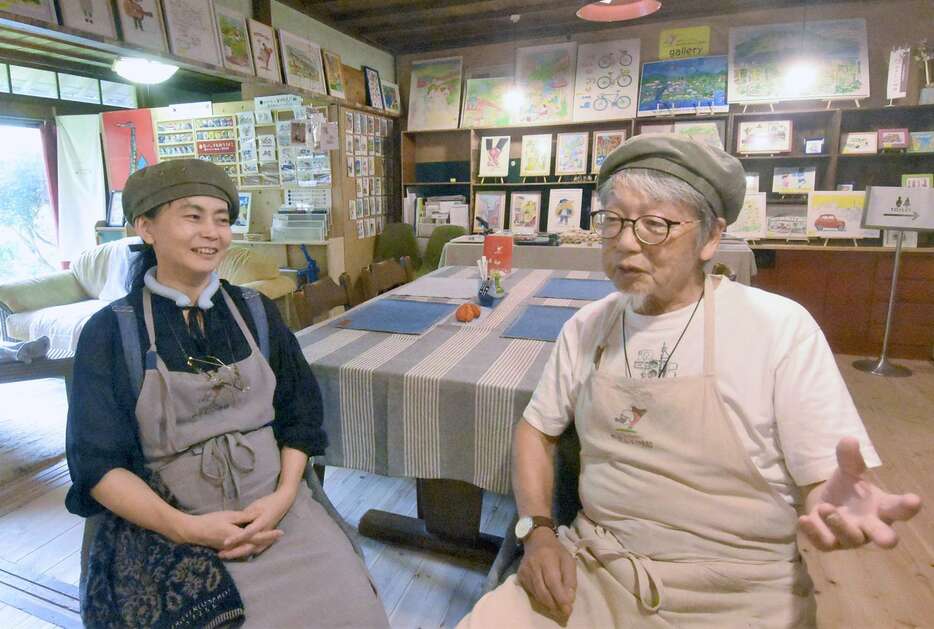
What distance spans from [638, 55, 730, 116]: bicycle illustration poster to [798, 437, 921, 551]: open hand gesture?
3982mm

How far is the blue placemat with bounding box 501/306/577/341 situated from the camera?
1518 millimetres

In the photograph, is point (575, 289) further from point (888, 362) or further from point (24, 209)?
point (24, 209)

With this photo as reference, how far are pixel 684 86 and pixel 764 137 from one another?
28.7 inches

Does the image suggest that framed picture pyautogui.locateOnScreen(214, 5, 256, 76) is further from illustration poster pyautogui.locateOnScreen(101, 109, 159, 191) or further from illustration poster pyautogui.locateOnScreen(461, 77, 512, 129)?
illustration poster pyautogui.locateOnScreen(101, 109, 159, 191)

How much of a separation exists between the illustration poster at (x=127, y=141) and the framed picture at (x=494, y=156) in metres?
3.06

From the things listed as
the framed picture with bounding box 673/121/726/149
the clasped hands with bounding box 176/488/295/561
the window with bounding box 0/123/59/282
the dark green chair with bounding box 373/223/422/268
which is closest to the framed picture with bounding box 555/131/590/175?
the framed picture with bounding box 673/121/726/149

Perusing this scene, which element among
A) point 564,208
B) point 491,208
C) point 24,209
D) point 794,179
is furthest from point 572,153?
point 24,209

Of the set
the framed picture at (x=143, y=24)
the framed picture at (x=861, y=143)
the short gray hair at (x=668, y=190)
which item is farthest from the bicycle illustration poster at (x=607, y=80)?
the short gray hair at (x=668, y=190)

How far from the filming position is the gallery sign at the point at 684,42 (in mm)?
4137

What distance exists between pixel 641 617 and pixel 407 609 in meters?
0.90

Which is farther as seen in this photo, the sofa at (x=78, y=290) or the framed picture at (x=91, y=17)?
the sofa at (x=78, y=290)

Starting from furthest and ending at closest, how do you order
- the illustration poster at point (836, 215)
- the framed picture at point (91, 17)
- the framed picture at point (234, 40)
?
1. the illustration poster at point (836, 215)
2. the framed picture at point (234, 40)
3. the framed picture at point (91, 17)

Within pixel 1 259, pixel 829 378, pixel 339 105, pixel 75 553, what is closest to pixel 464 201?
pixel 339 105

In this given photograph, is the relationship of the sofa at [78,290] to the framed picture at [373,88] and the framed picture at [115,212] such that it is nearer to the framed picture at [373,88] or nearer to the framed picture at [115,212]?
the framed picture at [115,212]
